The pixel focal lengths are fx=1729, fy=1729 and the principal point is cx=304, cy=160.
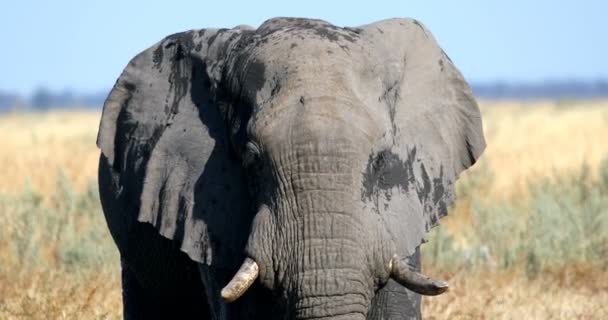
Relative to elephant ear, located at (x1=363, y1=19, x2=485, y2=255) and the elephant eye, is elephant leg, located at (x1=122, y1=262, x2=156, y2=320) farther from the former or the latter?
the elephant eye

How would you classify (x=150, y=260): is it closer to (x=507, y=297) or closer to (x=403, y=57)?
(x=403, y=57)

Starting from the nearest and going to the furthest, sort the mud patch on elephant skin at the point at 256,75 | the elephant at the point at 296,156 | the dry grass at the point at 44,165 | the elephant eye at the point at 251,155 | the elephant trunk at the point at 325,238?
1. the elephant trunk at the point at 325,238
2. the elephant at the point at 296,156
3. the elephant eye at the point at 251,155
4. the mud patch on elephant skin at the point at 256,75
5. the dry grass at the point at 44,165

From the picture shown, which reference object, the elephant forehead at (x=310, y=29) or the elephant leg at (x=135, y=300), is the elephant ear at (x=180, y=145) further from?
the elephant leg at (x=135, y=300)

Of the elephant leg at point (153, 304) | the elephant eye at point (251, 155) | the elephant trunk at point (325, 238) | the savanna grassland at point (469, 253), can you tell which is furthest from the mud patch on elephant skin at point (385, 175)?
the savanna grassland at point (469, 253)

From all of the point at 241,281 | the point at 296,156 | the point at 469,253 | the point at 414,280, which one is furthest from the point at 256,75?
the point at 469,253

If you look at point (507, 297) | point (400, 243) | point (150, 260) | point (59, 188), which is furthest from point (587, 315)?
point (59, 188)

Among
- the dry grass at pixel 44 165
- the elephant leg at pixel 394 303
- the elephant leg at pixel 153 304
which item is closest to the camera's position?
the elephant leg at pixel 394 303

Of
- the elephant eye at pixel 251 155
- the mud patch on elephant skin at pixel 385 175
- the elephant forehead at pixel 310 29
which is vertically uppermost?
the elephant forehead at pixel 310 29

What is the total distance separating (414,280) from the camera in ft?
19.0

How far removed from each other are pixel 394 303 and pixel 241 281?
40.4 inches

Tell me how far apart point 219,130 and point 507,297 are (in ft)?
13.2

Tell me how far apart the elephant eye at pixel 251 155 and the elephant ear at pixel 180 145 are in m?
0.20

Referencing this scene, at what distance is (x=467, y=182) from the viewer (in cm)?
1670

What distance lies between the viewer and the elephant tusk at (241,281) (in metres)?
5.65
